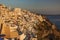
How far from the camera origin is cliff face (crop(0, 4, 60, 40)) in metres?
2.36

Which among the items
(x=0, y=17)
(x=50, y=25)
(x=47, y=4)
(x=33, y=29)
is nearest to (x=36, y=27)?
(x=33, y=29)

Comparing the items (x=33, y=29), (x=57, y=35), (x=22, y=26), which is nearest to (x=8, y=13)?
(x=22, y=26)

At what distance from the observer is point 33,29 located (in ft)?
7.82

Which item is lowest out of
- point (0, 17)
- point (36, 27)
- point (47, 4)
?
point (36, 27)

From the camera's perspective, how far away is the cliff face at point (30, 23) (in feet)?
7.73

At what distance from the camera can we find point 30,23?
2.41 meters

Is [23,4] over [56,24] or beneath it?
over

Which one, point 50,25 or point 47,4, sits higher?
point 47,4

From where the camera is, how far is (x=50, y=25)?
2375 mm

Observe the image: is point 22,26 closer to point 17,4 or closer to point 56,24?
point 17,4

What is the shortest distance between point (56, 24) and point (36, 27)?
296 millimetres

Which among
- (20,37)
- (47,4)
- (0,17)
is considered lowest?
(20,37)

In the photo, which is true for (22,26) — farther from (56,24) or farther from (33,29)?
(56,24)

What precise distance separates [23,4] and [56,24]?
22.7 inches
